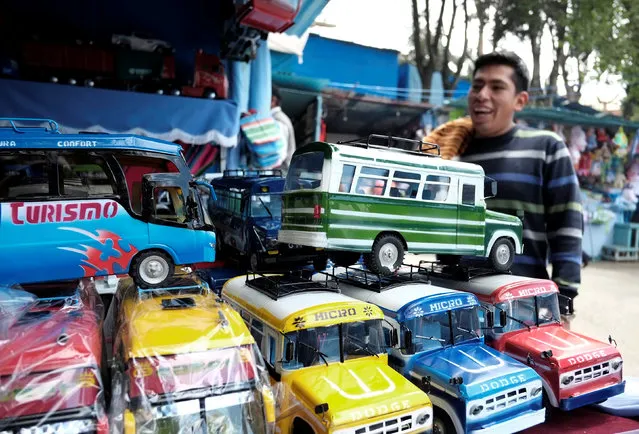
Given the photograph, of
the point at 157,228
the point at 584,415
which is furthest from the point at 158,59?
the point at 584,415

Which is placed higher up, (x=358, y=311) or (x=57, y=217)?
(x=57, y=217)

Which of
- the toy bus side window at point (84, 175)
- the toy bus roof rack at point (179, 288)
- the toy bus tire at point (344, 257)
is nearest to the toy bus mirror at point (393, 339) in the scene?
the toy bus tire at point (344, 257)

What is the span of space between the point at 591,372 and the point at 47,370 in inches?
134

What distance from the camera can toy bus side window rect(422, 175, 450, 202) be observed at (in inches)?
121

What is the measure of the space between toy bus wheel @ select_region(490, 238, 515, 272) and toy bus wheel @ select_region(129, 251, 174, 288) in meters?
2.37

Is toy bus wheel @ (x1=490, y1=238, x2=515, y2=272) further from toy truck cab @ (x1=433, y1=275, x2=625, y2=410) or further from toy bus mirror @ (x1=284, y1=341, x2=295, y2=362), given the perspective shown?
toy bus mirror @ (x1=284, y1=341, x2=295, y2=362)

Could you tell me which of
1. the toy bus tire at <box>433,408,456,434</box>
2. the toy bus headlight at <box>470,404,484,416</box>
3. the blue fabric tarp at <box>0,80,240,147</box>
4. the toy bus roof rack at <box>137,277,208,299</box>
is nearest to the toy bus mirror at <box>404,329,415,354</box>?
the toy bus tire at <box>433,408,456,434</box>

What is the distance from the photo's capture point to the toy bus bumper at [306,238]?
2695 millimetres

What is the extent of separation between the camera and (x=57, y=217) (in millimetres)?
2312

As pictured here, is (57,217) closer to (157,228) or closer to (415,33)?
(157,228)

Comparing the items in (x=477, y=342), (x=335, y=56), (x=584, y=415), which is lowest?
(x=584, y=415)

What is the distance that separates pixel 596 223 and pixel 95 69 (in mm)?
16217

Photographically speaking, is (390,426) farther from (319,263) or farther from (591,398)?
(591,398)

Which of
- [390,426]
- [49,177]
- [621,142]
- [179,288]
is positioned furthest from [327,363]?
[621,142]
